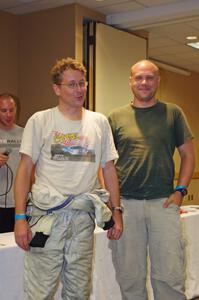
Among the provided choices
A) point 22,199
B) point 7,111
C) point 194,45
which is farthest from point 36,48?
point 22,199

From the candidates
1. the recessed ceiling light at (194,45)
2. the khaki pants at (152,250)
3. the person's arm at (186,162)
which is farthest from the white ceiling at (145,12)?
the khaki pants at (152,250)

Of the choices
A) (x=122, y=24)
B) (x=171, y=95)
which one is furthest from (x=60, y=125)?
(x=171, y=95)

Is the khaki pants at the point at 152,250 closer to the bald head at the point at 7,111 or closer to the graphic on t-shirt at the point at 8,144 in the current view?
the graphic on t-shirt at the point at 8,144

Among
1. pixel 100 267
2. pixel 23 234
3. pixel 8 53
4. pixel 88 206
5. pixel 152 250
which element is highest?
pixel 8 53

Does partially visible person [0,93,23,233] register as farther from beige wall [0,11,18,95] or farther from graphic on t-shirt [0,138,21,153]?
beige wall [0,11,18,95]

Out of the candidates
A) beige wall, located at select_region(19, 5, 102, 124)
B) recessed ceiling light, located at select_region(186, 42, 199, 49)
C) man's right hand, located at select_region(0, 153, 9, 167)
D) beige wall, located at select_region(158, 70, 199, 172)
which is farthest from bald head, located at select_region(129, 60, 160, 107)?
beige wall, located at select_region(158, 70, 199, 172)

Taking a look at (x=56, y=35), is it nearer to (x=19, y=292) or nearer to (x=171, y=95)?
(x=19, y=292)

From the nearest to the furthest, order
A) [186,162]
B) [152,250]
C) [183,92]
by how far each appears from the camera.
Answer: [152,250] < [186,162] < [183,92]

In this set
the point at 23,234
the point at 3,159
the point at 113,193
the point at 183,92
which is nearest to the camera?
the point at 23,234

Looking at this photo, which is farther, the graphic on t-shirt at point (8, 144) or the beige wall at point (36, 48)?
the beige wall at point (36, 48)

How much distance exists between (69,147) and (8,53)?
10.2 feet

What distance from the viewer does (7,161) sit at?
10.8 feet

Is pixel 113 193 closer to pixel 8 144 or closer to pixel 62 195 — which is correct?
pixel 62 195

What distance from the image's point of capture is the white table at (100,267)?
241 cm
